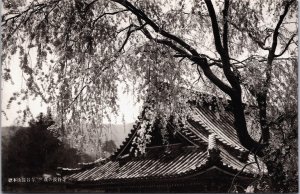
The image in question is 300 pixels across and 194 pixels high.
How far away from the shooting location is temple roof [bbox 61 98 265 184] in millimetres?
6215

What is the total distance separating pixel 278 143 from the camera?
11.8 feet

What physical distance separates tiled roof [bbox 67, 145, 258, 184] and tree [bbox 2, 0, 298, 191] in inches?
74.2

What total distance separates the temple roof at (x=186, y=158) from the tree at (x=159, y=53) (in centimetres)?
172

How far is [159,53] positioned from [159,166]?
3.88 m

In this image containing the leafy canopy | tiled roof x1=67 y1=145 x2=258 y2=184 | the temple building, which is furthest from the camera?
tiled roof x1=67 y1=145 x2=258 y2=184

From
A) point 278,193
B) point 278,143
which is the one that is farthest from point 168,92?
point 278,193

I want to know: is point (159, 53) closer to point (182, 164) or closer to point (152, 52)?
point (152, 52)

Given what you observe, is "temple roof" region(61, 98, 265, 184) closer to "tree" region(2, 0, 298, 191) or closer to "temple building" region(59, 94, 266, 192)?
"temple building" region(59, 94, 266, 192)

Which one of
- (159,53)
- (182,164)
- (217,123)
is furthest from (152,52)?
(217,123)

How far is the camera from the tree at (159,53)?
3.47m

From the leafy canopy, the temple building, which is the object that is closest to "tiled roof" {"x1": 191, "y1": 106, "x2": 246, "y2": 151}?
the temple building

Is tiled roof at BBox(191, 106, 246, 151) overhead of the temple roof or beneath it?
overhead

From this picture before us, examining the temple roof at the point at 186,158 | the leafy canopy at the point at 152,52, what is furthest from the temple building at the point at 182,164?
the leafy canopy at the point at 152,52

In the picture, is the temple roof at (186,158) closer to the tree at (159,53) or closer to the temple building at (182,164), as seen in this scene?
the temple building at (182,164)
